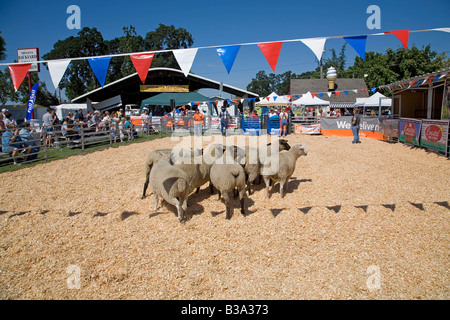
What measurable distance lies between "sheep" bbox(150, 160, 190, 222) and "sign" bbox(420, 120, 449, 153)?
10.1m

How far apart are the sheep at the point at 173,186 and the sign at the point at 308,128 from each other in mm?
14579

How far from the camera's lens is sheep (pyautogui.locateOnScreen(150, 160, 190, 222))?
462cm

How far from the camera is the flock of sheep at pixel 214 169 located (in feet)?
15.6

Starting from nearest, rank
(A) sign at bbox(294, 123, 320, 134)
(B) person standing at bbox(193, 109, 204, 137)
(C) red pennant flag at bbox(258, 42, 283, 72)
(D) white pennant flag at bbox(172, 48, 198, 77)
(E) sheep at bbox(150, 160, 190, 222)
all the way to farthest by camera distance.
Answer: (E) sheep at bbox(150, 160, 190, 222)
(C) red pennant flag at bbox(258, 42, 283, 72)
(D) white pennant flag at bbox(172, 48, 198, 77)
(B) person standing at bbox(193, 109, 204, 137)
(A) sign at bbox(294, 123, 320, 134)

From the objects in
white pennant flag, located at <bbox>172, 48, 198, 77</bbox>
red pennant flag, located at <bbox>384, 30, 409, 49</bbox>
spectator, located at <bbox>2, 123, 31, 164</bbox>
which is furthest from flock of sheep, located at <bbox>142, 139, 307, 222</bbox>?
spectator, located at <bbox>2, 123, 31, 164</bbox>

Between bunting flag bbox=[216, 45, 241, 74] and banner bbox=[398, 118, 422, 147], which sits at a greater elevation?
bunting flag bbox=[216, 45, 241, 74]

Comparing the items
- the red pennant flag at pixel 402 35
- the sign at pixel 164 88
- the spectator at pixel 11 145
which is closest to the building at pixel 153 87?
the sign at pixel 164 88

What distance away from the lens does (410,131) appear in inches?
506

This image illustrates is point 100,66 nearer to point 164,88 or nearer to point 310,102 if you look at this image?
point 310,102

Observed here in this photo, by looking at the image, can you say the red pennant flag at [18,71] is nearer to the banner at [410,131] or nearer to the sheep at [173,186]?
the sheep at [173,186]

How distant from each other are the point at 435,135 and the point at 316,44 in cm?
688

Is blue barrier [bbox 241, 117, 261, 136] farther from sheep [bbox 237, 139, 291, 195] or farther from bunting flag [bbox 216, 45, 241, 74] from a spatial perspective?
sheep [bbox 237, 139, 291, 195]
